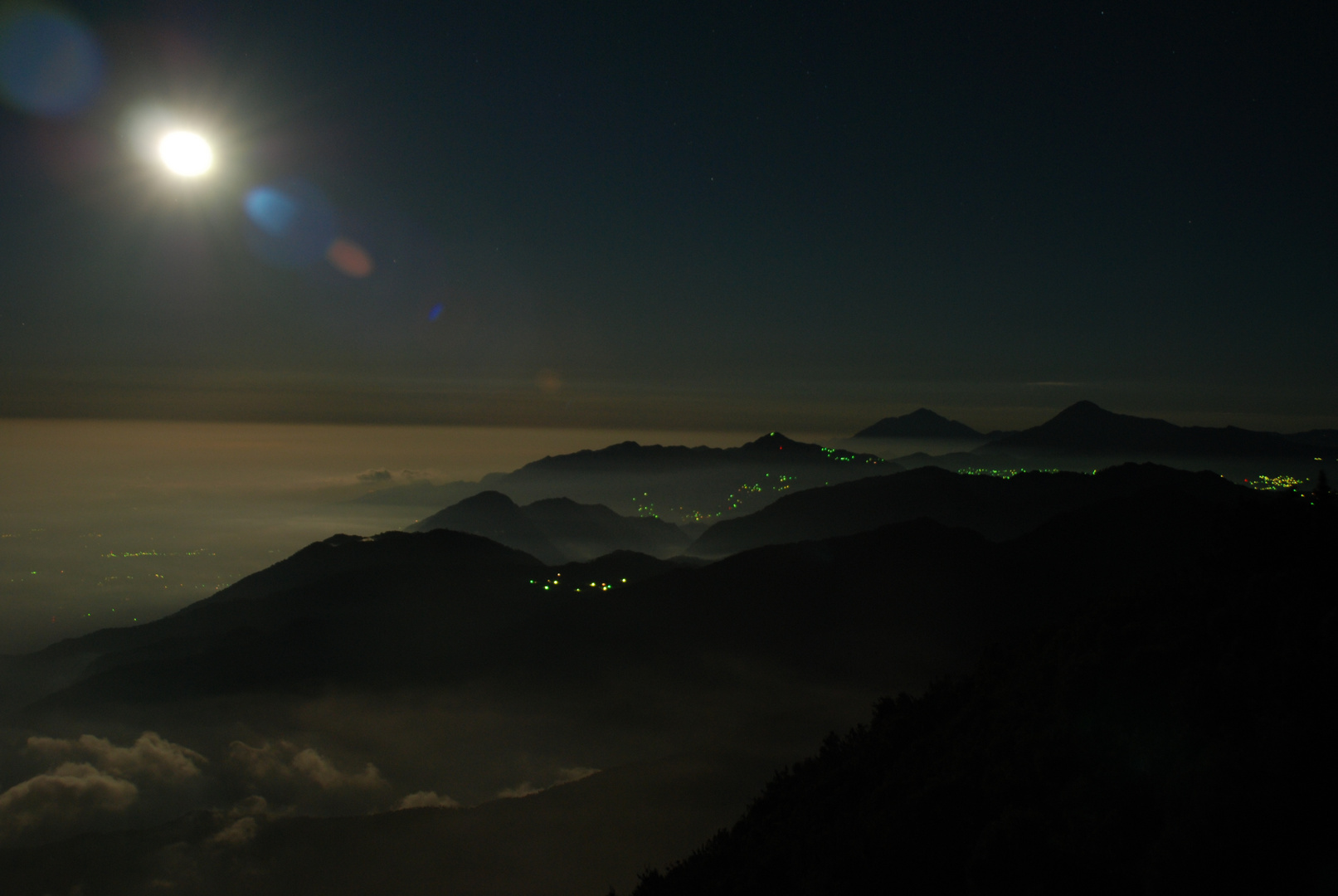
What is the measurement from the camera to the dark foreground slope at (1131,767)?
47.4 feet

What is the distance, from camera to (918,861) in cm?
1991

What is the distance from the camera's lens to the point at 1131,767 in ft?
59.1

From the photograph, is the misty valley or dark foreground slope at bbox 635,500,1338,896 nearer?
dark foreground slope at bbox 635,500,1338,896

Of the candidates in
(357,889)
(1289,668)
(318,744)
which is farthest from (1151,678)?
(318,744)

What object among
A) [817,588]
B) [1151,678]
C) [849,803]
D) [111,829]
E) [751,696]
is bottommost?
[111,829]

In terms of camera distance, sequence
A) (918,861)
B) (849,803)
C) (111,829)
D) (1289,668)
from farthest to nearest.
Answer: (111,829) < (849,803) < (918,861) < (1289,668)

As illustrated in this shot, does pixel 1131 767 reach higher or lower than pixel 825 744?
higher

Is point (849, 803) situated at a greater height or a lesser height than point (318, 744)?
greater

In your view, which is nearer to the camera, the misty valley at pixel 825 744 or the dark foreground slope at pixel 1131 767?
the dark foreground slope at pixel 1131 767

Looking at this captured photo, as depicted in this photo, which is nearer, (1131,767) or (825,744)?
(1131,767)

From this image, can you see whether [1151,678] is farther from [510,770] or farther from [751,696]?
[510,770]

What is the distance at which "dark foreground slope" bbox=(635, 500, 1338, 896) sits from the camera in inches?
569

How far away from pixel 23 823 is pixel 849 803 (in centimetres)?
23330

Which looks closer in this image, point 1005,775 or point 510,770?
point 1005,775
